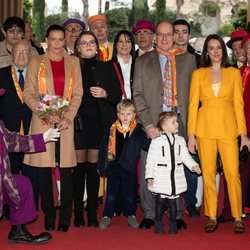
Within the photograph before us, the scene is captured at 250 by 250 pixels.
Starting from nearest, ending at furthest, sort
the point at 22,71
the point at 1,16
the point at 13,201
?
the point at 13,201 → the point at 22,71 → the point at 1,16

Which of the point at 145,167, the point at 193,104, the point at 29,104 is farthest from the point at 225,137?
the point at 29,104

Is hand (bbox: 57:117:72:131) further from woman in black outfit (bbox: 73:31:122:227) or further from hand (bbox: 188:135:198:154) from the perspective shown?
hand (bbox: 188:135:198:154)

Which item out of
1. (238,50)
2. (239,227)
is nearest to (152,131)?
(239,227)

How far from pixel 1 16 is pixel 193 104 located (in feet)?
31.0

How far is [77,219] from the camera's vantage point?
568 centimetres

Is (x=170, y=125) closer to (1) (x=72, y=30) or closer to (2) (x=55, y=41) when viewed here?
(2) (x=55, y=41)

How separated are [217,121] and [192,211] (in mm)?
1215

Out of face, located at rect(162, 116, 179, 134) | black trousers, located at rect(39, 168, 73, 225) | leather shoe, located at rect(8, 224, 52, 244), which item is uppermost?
face, located at rect(162, 116, 179, 134)

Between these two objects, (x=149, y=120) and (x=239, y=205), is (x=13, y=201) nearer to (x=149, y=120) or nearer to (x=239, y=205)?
(x=149, y=120)

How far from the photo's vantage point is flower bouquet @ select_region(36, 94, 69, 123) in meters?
5.23

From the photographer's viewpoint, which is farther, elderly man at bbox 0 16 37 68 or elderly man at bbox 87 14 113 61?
elderly man at bbox 87 14 113 61

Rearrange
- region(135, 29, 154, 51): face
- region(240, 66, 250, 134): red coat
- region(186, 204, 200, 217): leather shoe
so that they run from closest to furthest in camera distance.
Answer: region(240, 66, 250, 134): red coat < region(186, 204, 200, 217): leather shoe < region(135, 29, 154, 51): face

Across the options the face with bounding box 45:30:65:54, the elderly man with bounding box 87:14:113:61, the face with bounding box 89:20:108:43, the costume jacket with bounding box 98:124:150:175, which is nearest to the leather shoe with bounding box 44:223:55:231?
the costume jacket with bounding box 98:124:150:175

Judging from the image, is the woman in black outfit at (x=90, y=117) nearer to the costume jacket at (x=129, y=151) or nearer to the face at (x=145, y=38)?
the costume jacket at (x=129, y=151)
